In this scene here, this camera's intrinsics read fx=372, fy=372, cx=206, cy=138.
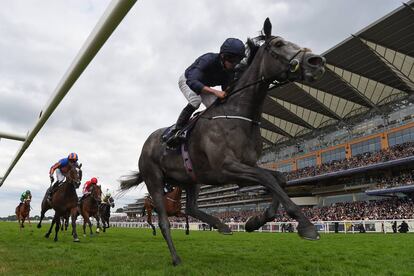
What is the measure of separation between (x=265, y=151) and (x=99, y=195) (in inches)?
2092

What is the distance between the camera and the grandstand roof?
3071cm

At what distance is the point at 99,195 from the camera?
1495 cm

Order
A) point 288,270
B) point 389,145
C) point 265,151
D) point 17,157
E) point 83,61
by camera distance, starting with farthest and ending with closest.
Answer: point 265,151 → point 389,145 → point 17,157 → point 288,270 → point 83,61

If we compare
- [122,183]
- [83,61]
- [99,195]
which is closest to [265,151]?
[99,195]

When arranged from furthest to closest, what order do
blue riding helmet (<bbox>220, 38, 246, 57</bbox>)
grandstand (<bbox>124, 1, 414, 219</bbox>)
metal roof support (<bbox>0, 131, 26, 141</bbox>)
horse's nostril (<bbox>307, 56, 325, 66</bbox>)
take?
grandstand (<bbox>124, 1, 414, 219</bbox>), metal roof support (<bbox>0, 131, 26, 141</bbox>), blue riding helmet (<bbox>220, 38, 246, 57</bbox>), horse's nostril (<bbox>307, 56, 325, 66</bbox>)

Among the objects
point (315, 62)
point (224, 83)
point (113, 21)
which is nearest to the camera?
point (113, 21)

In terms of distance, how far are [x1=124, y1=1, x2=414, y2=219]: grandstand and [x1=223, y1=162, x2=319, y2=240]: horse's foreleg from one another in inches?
1148

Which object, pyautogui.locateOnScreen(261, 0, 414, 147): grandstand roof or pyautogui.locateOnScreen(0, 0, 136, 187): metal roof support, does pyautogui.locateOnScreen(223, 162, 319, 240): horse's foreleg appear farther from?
pyautogui.locateOnScreen(261, 0, 414, 147): grandstand roof

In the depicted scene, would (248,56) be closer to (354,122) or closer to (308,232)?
(308,232)

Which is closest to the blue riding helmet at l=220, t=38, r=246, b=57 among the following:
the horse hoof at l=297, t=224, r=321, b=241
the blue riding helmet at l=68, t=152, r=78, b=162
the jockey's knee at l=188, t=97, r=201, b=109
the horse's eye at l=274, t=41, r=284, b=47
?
the horse's eye at l=274, t=41, r=284, b=47

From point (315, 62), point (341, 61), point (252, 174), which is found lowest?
point (252, 174)

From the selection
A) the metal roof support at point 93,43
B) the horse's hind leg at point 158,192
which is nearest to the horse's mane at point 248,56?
the horse's hind leg at point 158,192

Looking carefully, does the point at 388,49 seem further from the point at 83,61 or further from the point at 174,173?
the point at 83,61

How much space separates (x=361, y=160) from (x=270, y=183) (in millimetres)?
41305
